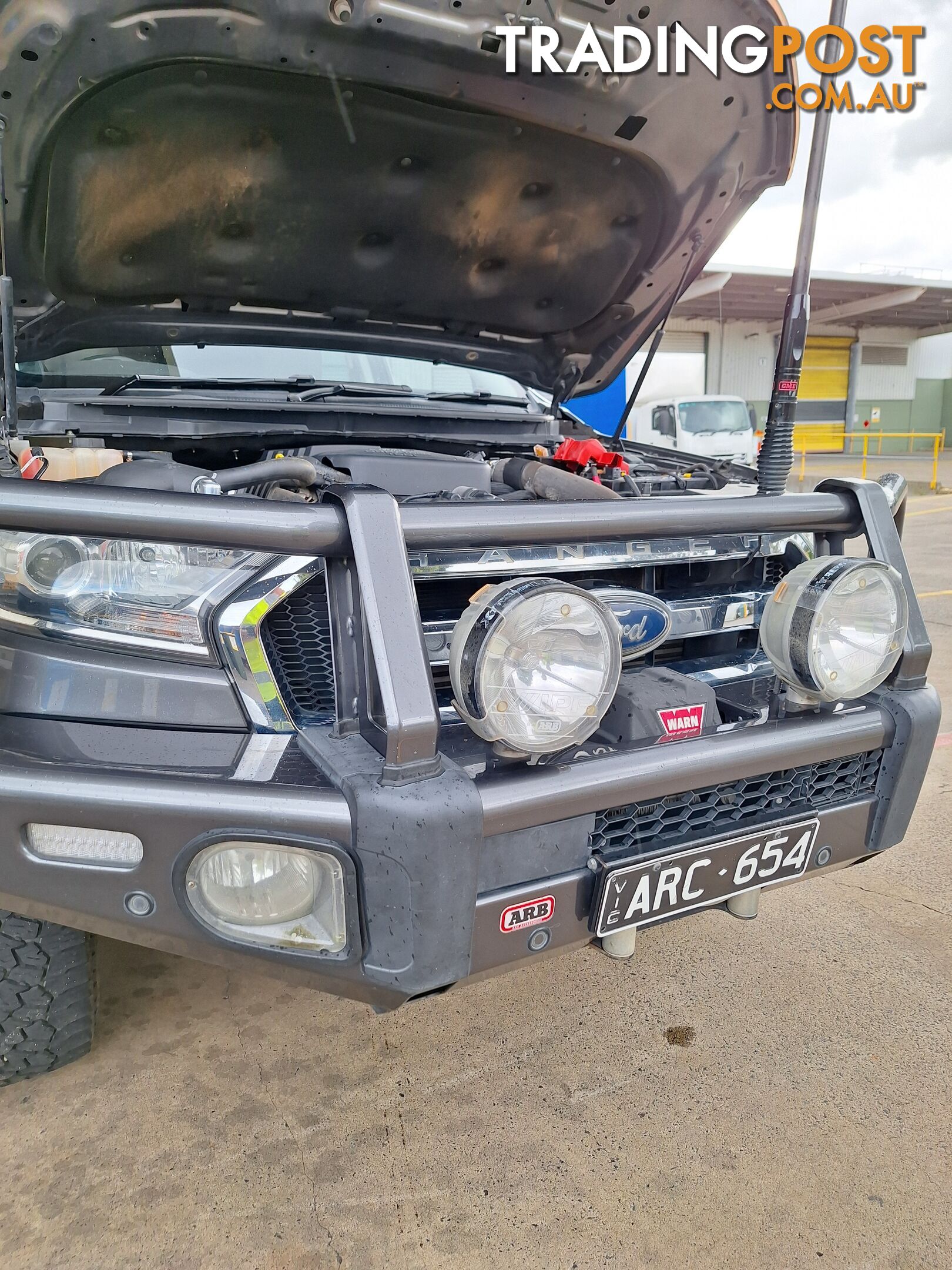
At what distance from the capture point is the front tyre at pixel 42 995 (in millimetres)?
1532

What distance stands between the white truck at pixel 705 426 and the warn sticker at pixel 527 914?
1403 centimetres

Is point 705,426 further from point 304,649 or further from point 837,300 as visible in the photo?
point 837,300

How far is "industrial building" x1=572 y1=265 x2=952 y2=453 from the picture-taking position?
24.0m

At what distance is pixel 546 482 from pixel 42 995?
1567mm

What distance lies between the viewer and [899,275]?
2608cm

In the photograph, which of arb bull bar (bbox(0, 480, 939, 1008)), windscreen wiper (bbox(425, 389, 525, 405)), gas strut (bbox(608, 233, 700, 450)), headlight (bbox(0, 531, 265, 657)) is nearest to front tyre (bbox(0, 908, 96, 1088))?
arb bull bar (bbox(0, 480, 939, 1008))

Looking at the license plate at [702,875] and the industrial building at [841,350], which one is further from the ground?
the industrial building at [841,350]

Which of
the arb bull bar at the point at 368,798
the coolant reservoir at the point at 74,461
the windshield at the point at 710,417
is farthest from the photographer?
the windshield at the point at 710,417

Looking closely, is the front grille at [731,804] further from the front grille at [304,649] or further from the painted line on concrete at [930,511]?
the painted line on concrete at [930,511]

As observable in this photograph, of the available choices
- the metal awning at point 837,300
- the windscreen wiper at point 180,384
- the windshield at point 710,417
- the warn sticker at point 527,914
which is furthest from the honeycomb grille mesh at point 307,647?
the metal awning at point 837,300

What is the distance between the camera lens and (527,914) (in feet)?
4.40

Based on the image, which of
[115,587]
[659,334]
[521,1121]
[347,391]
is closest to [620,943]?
[521,1121]

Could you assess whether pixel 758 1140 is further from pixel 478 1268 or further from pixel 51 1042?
pixel 51 1042

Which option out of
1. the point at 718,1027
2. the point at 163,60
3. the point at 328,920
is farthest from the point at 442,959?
the point at 163,60
